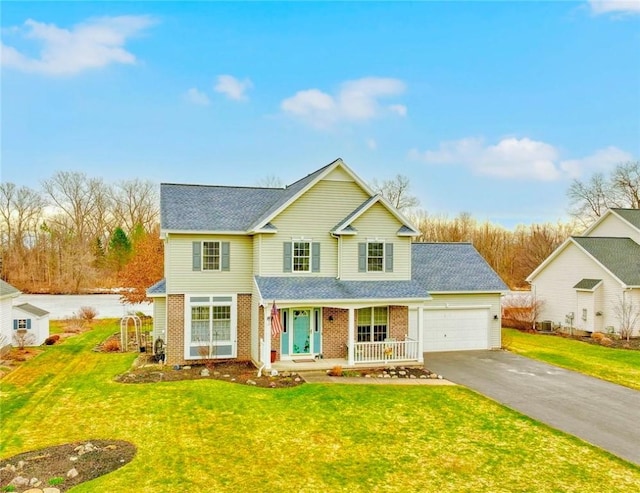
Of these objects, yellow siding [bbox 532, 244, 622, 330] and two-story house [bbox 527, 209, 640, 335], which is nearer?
two-story house [bbox 527, 209, 640, 335]

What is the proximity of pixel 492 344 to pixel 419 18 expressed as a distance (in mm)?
15208

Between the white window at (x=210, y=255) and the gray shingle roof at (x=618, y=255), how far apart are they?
2127cm

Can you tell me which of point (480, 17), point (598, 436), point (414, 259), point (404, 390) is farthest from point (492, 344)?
point (480, 17)

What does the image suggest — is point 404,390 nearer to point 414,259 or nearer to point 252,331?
point 252,331

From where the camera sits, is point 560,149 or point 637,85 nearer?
point 637,85

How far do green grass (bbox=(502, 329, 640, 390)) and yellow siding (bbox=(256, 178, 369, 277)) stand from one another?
387 inches

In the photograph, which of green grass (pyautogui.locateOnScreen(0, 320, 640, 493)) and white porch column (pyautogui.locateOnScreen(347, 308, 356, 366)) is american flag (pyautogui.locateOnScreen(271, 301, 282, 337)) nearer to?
green grass (pyautogui.locateOnScreen(0, 320, 640, 493))

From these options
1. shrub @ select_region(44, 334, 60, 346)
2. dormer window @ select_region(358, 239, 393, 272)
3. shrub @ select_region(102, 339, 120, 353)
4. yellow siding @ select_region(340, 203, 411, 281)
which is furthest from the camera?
shrub @ select_region(44, 334, 60, 346)

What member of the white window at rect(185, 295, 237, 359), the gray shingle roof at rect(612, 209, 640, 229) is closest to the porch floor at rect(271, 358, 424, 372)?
the white window at rect(185, 295, 237, 359)

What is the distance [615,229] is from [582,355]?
13803mm

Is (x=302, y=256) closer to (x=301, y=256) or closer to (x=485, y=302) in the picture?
(x=301, y=256)

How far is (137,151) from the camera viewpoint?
3553cm

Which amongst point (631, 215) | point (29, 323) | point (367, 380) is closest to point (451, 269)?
point (367, 380)

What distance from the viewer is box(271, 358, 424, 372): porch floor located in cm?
1659
